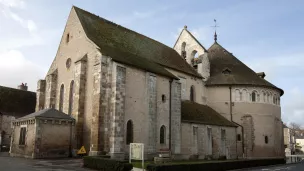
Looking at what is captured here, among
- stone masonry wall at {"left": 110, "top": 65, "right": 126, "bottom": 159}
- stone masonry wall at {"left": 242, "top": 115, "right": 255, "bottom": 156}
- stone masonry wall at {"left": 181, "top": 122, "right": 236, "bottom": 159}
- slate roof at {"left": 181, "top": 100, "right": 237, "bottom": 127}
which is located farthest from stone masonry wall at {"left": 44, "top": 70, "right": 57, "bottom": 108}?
stone masonry wall at {"left": 242, "top": 115, "right": 255, "bottom": 156}

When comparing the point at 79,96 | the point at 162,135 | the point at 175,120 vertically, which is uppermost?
the point at 79,96

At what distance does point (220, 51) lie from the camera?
45906 mm

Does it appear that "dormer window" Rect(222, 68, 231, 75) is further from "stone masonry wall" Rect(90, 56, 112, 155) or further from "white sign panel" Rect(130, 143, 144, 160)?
"white sign panel" Rect(130, 143, 144, 160)

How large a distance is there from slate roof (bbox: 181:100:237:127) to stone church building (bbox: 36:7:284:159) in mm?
158

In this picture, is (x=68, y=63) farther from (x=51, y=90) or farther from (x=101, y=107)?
(x=101, y=107)

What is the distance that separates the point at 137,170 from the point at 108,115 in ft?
21.4

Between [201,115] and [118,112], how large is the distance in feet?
42.1

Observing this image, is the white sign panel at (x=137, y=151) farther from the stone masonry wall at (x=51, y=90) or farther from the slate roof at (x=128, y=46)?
the stone masonry wall at (x=51, y=90)

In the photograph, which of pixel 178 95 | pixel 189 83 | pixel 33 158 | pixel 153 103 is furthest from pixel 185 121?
pixel 33 158

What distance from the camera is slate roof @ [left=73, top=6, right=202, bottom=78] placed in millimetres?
27828

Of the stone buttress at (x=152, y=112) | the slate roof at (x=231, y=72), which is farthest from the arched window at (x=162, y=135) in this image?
the slate roof at (x=231, y=72)

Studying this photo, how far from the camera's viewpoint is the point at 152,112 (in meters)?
27.8

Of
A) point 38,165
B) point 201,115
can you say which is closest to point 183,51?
point 201,115

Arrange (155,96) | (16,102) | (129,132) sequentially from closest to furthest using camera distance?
(129,132), (155,96), (16,102)
